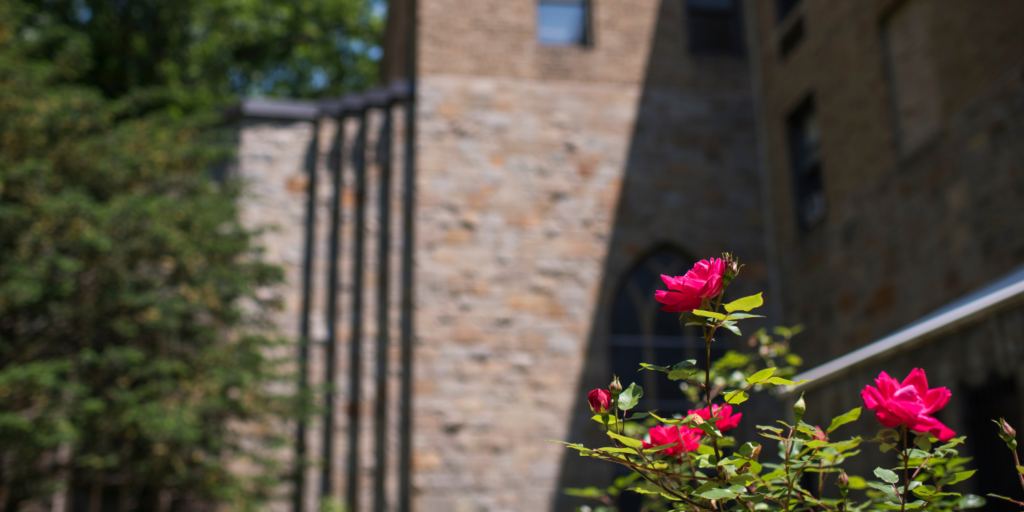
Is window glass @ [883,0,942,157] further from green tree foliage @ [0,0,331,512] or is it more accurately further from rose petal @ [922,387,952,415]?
green tree foliage @ [0,0,331,512]

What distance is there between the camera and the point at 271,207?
34.6 ft

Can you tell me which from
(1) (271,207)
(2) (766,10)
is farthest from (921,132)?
(1) (271,207)

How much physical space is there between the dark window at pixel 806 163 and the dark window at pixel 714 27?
1742 millimetres

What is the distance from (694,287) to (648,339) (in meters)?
8.63

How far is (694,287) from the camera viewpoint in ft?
6.46

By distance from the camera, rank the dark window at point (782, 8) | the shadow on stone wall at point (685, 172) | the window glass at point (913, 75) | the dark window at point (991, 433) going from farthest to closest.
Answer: the dark window at point (782, 8), the shadow on stone wall at point (685, 172), the window glass at point (913, 75), the dark window at point (991, 433)

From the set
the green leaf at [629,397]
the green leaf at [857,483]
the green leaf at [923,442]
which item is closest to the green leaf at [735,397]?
the green leaf at [629,397]

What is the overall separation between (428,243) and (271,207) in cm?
201

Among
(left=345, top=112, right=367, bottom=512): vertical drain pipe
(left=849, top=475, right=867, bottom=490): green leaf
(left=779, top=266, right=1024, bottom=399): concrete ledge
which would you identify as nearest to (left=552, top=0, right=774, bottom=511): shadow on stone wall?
(left=345, top=112, right=367, bottom=512): vertical drain pipe

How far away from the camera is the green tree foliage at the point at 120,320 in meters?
8.47

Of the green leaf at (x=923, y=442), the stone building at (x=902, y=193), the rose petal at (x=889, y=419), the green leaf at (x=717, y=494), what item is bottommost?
the green leaf at (x=717, y=494)

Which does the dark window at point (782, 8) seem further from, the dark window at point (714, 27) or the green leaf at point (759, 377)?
the green leaf at point (759, 377)

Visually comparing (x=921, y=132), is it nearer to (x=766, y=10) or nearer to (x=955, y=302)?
(x=955, y=302)

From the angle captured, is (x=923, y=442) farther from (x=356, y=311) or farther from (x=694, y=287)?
(x=356, y=311)
